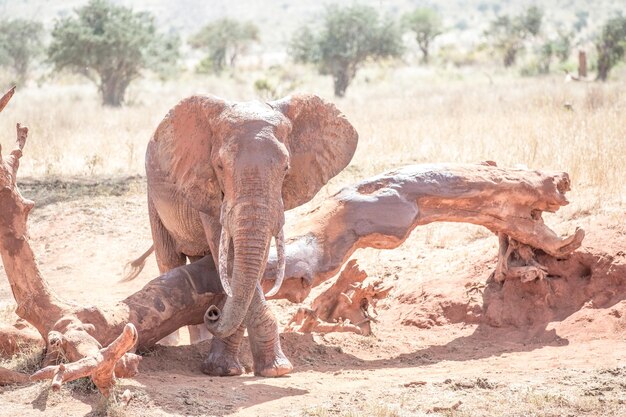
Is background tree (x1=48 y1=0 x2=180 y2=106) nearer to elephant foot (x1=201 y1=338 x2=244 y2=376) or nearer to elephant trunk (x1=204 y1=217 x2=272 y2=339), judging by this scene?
elephant foot (x1=201 y1=338 x2=244 y2=376)

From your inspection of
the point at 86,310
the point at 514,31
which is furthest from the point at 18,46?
the point at 86,310

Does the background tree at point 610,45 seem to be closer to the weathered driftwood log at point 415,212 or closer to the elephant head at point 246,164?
the weathered driftwood log at point 415,212

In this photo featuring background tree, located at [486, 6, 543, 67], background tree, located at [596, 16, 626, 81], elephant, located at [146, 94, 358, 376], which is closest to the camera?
elephant, located at [146, 94, 358, 376]

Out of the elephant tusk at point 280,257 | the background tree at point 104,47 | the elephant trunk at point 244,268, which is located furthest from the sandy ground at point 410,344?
the background tree at point 104,47

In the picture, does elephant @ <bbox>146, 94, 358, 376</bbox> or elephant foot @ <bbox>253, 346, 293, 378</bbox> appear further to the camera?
elephant foot @ <bbox>253, 346, 293, 378</bbox>

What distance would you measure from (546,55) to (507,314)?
1017 inches

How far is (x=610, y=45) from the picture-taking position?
1009 inches

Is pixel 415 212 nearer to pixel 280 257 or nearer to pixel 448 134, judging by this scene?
pixel 280 257

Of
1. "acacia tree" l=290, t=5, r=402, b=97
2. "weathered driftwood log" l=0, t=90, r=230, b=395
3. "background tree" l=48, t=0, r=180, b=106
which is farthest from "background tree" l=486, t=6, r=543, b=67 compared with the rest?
"weathered driftwood log" l=0, t=90, r=230, b=395

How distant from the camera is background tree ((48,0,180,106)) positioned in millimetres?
23797

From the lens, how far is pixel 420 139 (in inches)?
512

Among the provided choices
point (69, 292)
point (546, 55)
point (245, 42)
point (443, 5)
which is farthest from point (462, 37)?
point (69, 292)

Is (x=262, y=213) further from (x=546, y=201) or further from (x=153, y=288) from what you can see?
(x=546, y=201)

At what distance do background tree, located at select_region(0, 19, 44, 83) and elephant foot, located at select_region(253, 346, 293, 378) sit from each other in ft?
83.9
